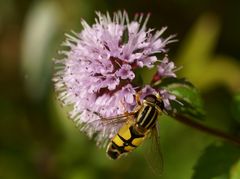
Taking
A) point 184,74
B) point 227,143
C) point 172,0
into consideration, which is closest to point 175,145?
point 184,74

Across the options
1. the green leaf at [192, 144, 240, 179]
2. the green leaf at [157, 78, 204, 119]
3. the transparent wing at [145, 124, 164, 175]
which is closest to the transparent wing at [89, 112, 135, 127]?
the transparent wing at [145, 124, 164, 175]

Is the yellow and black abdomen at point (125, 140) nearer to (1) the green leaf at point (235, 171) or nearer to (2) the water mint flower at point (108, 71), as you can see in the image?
(2) the water mint flower at point (108, 71)

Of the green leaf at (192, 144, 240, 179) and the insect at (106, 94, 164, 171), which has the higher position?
the insect at (106, 94, 164, 171)

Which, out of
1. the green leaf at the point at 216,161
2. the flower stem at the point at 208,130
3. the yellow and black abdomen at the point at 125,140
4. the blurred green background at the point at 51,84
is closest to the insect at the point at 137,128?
the yellow and black abdomen at the point at 125,140

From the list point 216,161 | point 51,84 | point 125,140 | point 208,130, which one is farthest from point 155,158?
point 51,84

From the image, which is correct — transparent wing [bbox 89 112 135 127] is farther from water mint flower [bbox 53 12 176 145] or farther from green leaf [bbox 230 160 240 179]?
green leaf [bbox 230 160 240 179]

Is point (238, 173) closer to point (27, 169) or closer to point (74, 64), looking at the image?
point (74, 64)
